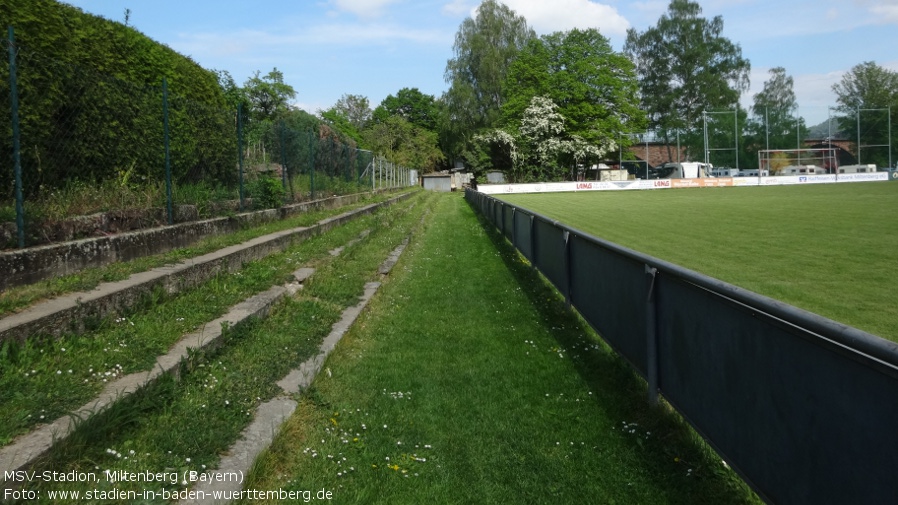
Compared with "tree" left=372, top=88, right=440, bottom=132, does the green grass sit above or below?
below

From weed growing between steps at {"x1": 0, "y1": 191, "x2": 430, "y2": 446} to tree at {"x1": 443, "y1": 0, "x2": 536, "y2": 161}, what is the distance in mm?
60707

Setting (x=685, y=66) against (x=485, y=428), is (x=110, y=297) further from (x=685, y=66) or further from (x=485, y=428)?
(x=685, y=66)

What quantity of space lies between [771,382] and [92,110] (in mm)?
8100

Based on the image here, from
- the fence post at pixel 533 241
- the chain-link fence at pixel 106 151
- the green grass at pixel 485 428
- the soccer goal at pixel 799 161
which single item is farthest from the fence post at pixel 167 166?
the soccer goal at pixel 799 161

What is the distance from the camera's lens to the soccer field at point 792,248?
8.62 metres

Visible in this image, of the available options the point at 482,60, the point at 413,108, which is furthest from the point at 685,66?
the point at 413,108

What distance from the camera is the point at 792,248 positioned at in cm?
1412

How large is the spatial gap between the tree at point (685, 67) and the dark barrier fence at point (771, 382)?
247 ft

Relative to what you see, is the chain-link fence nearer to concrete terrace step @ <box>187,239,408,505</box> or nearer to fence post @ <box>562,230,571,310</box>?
concrete terrace step @ <box>187,239,408,505</box>

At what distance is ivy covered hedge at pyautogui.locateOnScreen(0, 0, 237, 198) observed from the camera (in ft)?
23.8

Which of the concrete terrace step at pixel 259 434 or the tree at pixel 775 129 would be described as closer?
the concrete terrace step at pixel 259 434

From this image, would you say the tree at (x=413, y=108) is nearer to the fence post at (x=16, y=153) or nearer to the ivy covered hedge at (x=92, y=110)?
the ivy covered hedge at (x=92, y=110)

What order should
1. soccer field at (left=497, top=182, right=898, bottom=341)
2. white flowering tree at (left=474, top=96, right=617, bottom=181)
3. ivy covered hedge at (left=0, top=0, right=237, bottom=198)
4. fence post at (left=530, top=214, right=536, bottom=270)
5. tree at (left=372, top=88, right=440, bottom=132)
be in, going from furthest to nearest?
tree at (left=372, top=88, right=440, bottom=132), white flowering tree at (left=474, top=96, right=617, bottom=181), fence post at (left=530, top=214, right=536, bottom=270), soccer field at (left=497, top=182, right=898, bottom=341), ivy covered hedge at (left=0, top=0, right=237, bottom=198)

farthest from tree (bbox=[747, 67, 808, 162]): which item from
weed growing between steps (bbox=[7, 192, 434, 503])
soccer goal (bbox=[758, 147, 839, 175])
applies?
weed growing between steps (bbox=[7, 192, 434, 503])
